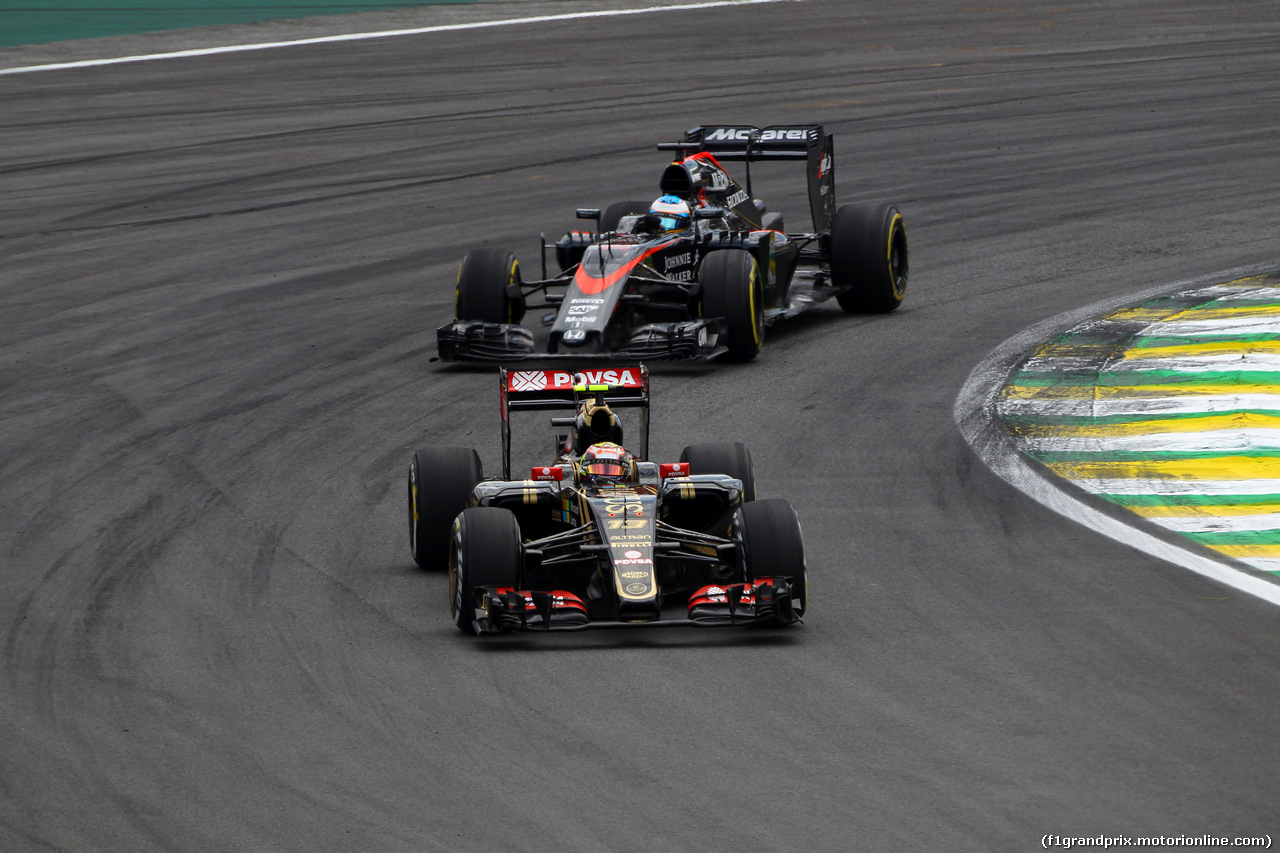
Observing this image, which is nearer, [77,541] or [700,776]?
[700,776]

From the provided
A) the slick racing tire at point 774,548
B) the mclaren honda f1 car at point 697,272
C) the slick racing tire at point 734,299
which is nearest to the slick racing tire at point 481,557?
the slick racing tire at point 774,548

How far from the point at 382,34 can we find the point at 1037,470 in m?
26.2

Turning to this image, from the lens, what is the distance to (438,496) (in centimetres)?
1058

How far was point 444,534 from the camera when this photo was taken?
34.9 ft

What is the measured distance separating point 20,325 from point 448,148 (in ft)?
33.6

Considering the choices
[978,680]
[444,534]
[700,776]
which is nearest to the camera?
[700,776]

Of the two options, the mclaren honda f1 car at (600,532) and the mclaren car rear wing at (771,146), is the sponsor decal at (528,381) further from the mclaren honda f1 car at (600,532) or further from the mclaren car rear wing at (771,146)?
the mclaren car rear wing at (771,146)

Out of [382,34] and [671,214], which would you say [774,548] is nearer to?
→ [671,214]

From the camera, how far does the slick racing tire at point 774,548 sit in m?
9.41

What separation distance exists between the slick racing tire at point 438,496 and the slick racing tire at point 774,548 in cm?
196

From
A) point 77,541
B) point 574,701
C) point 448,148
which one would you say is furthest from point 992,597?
point 448,148

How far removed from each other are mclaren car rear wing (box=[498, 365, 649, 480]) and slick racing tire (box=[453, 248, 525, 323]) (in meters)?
6.14

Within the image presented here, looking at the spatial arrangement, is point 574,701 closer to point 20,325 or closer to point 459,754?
point 459,754

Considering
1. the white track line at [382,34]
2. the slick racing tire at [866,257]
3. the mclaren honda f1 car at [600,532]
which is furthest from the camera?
the white track line at [382,34]
